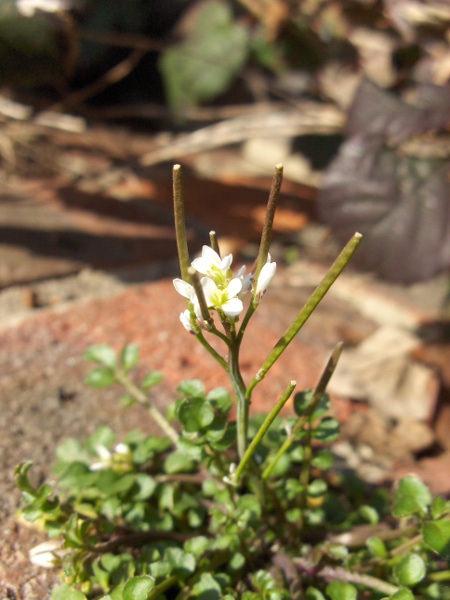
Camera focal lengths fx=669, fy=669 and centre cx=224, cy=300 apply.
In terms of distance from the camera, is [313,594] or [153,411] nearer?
[313,594]

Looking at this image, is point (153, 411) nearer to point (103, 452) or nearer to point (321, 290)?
point (103, 452)

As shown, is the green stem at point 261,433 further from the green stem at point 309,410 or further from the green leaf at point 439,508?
the green leaf at point 439,508

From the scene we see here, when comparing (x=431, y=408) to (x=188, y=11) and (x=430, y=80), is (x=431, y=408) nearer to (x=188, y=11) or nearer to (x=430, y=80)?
(x=430, y=80)

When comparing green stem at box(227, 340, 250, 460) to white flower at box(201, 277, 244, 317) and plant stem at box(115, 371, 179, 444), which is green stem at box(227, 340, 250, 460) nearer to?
white flower at box(201, 277, 244, 317)

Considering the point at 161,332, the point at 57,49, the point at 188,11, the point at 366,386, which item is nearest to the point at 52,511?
the point at 161,332

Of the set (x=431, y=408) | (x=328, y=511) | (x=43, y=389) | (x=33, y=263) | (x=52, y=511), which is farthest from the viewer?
(x=33, y=263)

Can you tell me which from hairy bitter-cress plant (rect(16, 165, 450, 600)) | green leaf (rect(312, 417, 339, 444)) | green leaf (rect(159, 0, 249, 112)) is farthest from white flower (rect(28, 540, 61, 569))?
green leaf (rect(159, 0, 249, 112))

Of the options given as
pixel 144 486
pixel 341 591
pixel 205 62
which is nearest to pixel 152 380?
pixel 144 486
